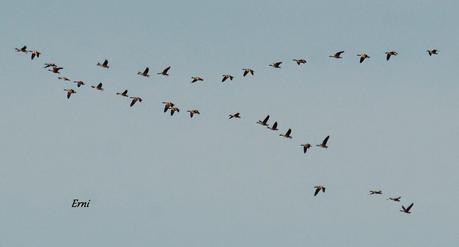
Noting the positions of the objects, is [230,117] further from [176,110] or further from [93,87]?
[93,87]

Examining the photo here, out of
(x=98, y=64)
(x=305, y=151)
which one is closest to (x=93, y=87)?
(x=98, y=64)

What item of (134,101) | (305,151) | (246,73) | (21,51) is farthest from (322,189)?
(21,51)

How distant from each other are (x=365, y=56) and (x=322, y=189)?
76.0 ft

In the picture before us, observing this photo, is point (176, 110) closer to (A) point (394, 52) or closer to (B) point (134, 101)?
(B) point (134, 101)

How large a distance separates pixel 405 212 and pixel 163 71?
46027mm

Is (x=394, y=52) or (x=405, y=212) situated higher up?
(x=394, y=52)

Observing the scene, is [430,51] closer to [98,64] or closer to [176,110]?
[176,110]

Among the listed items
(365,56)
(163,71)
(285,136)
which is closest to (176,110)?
(163,71)

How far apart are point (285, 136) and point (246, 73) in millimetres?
12116

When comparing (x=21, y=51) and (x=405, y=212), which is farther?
(x=405, y=212)

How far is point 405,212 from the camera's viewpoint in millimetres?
183000

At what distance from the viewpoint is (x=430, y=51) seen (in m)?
176

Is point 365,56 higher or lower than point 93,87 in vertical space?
higher

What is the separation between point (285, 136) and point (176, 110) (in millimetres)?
18215
